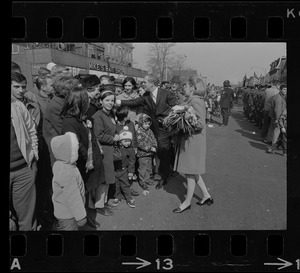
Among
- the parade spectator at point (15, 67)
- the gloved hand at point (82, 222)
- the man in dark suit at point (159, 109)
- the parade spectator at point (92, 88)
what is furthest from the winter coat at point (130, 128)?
the parade spectator at point (15, 67)

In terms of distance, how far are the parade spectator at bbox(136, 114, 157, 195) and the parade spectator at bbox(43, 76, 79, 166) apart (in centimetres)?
127

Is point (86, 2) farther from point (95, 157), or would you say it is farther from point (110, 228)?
point (110, 228)

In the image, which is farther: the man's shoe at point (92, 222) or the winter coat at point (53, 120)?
the man's shoe at point (92, 222)

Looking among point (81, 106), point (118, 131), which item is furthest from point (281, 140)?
point (81, 106)

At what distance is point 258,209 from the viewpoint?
2990 mm

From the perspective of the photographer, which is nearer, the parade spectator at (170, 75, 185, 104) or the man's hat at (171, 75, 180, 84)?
the man's hat at (171, 75, 180, 84)

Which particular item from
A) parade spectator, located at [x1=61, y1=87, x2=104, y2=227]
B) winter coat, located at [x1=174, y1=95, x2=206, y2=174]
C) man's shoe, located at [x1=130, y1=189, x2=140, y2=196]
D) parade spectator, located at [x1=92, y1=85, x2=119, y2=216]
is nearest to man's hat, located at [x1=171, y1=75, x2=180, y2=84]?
winter coat, located at [x1=174, y1=95, x2=206, y2=174]

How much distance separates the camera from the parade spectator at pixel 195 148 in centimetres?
319

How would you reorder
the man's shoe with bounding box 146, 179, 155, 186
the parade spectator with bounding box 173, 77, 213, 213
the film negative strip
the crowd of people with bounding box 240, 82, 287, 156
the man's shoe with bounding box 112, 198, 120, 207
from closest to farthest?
1. the film negative strip
2. the crowd of people with bounding box 240, 82, 287, 156
3. the parade spectator with bounding box 173, 77, 213, 213
4. the man's shoe with bounding box 112, 198, 120, 207
5. the man's shoe with bounding box 146, 179, 155, 186

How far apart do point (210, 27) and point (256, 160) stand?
1.77 meters

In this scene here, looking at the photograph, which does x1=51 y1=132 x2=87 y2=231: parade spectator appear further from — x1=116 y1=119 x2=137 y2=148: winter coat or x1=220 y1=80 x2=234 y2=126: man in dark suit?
x1=220 y1=80 x2=234 y2=126: man in dark suit

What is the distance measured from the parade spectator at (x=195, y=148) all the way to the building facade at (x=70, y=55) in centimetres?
86

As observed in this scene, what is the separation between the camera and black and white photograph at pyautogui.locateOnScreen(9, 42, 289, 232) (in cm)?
260

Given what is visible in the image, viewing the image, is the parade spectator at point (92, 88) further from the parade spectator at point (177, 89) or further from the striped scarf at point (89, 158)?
the parade spectator at point (177, 89)
